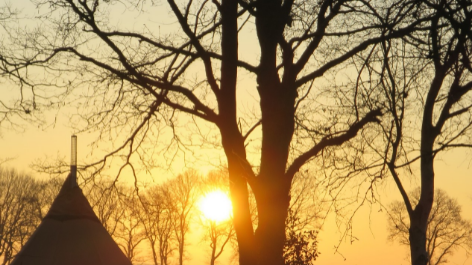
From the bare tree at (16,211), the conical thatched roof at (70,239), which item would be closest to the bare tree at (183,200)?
the bare tree at (16,211)

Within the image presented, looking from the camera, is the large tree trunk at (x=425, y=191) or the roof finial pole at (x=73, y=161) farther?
the large tree trunk at (x=425, y=191)

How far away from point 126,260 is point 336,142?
4.38m

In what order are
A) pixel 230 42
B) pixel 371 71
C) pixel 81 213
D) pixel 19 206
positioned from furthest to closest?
pixel 19 206, pixel 81 213, pixel 230 42, pixel 371 71

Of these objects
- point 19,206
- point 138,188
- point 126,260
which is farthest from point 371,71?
point 19,206

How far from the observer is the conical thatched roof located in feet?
37.9

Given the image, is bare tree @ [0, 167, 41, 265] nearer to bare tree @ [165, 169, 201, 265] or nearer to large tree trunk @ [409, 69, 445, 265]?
bare tree @ [165, 169, 201, 265]

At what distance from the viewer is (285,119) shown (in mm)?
10227

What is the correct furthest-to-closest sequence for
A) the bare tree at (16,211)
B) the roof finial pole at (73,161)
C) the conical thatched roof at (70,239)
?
the bare tree at (16,211), the conical thatched roof at (70,239), the roof finial pole at (73,161)

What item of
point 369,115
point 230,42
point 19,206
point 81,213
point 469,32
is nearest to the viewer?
point 469,32

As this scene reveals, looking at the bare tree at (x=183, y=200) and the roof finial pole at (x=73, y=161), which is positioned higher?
the bare tree at (x=183, y=200)

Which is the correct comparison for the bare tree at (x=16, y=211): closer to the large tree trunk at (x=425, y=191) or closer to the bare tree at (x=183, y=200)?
the bare tree at (x=183, y=200)

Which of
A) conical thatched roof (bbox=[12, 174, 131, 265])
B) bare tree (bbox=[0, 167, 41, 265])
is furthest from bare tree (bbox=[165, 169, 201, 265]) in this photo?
conical thatched roof (bbox=[12, 174, 131, 265])

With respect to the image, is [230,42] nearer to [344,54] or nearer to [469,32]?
[344,54]

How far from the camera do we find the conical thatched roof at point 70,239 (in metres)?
11.6
